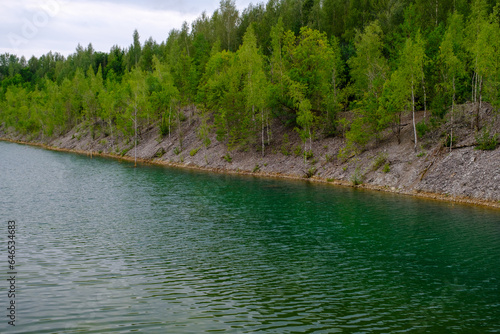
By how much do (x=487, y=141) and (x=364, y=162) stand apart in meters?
18.7

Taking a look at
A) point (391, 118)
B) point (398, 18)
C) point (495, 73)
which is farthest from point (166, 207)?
point (398, 18)

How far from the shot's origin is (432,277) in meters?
23.6

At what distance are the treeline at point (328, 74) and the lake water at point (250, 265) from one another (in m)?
24.3

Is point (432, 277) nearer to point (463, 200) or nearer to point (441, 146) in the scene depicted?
point (463, 200)

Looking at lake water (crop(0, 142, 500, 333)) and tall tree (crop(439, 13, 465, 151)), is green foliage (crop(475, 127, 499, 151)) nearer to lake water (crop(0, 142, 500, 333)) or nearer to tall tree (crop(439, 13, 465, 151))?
tall tree (crop(439, 13, 465, 151))

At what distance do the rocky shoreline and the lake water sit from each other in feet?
19.1

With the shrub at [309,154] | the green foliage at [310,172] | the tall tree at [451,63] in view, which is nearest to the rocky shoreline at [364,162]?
the green foliage at [310,172]

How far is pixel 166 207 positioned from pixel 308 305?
2889 cm

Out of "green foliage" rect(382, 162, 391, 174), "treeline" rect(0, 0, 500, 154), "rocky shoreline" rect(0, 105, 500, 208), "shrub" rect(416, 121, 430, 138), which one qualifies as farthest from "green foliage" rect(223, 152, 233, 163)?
"shrub" rect(416, 121, 430, 138)

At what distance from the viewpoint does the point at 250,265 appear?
2523cm

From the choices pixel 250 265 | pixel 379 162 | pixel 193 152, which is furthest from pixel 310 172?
pixel 250 265

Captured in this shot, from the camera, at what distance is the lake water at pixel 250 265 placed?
57.4 feet

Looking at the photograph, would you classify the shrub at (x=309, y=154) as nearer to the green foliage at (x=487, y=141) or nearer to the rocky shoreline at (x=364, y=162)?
the rocky shoreline at (x=364, y=162)

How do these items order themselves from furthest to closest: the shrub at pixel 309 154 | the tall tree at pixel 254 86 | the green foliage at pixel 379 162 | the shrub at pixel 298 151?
1. the tall tree at pixel 254 86
2. the shrub at pixel 298 151
3. the shrub at pixel 309 154
4. the green foliage at pixel 379 162
